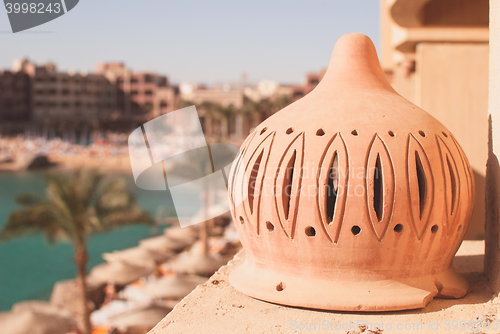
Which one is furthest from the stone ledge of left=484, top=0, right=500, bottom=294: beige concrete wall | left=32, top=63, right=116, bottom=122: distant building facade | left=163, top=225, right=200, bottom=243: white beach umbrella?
left=32, top=63, right=116, bottom=122: distant building facade

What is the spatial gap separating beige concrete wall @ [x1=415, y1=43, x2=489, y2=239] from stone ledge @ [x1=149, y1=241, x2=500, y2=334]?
17.9 ft

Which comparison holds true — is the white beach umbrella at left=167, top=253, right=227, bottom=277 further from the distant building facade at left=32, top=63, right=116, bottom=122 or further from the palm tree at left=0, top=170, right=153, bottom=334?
the distant building facade at left=32, top=63, right=116, bottom=122

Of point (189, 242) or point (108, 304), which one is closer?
point (108, 304)

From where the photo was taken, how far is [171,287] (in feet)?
52.9

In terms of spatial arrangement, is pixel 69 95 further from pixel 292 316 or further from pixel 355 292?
pixel 355 292

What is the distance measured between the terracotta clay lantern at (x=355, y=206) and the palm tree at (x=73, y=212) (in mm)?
10237

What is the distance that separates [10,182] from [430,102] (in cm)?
4682

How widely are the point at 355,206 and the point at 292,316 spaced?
1092 millimetres

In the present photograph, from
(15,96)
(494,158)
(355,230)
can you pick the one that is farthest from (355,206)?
(15,96)

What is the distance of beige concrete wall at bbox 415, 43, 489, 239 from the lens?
9352 millimetres

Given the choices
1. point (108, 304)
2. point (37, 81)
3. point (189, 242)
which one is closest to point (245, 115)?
point (37, 81)

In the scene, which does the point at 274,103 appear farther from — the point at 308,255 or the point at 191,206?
the point at 308,255

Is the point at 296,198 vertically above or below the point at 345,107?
below

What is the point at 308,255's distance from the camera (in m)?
4.09
